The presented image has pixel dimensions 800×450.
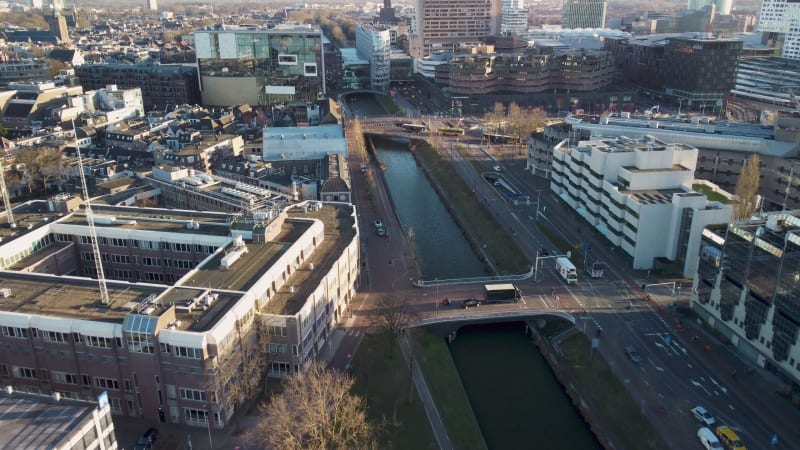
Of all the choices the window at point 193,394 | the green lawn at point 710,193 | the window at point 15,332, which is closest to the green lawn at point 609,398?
the window at point 193,394

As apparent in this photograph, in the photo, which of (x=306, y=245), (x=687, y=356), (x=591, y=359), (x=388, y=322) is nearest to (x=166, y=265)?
(x=306, y=245)

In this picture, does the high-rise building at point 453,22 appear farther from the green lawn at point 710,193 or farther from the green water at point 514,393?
the green water at point 514,393

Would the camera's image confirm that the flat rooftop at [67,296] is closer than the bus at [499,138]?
Yes

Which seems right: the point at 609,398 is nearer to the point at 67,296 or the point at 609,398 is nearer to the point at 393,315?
the point at 393,315

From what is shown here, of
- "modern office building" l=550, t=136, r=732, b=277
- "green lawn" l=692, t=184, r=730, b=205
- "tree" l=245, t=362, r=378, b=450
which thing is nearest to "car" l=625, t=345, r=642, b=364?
"modern office building" l=550, t=136, r=732, b=277

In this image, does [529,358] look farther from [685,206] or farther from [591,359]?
[685,206]

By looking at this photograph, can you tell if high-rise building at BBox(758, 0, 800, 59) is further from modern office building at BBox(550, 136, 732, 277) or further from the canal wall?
the canal wall
